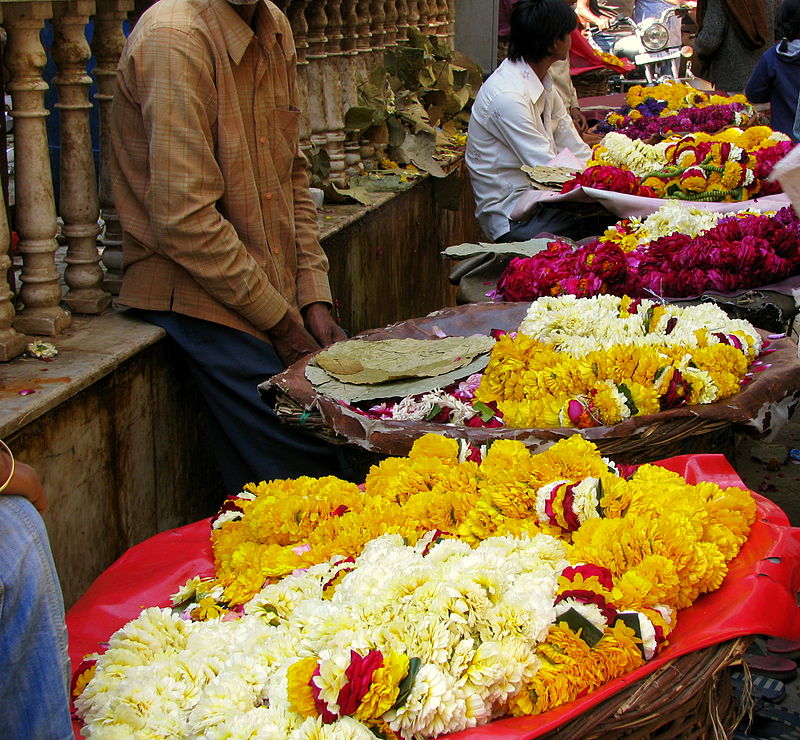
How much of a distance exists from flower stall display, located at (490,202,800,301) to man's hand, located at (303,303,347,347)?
2.09 ft

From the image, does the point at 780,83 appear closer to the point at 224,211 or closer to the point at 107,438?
the point at 224,211

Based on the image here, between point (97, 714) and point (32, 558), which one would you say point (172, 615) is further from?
point (32, 558)

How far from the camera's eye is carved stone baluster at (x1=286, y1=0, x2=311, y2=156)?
4926mm

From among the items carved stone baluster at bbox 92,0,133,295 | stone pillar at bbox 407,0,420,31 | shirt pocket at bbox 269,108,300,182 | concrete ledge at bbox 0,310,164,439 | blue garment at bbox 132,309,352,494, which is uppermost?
stone pillar at bbox 407,0,420,31

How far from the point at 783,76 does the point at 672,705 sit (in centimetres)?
652

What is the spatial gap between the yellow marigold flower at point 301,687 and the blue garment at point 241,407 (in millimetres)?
→ 1678

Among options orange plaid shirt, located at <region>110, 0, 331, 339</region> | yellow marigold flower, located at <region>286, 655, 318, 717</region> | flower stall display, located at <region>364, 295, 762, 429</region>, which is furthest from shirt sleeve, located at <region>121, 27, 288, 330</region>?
yellow marigold flower, located at <region>286, 655, 318, 717</region>

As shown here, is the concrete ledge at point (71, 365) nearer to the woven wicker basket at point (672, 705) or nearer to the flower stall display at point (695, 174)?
the woven wicker basket at point (672, 705)

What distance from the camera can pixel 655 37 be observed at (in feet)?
51.6

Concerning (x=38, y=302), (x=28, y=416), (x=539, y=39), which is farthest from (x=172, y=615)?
(x=539, y=39)

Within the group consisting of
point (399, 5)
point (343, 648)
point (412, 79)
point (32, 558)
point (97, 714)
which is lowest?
point (97, 714)

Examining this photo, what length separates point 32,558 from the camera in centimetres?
151

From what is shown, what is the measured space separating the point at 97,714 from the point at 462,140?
6674 millimetres

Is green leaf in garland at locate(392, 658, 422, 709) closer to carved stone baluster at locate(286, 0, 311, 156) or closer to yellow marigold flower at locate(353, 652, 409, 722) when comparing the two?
yellow marigold flower at locate(353, 652, 409, 722)
